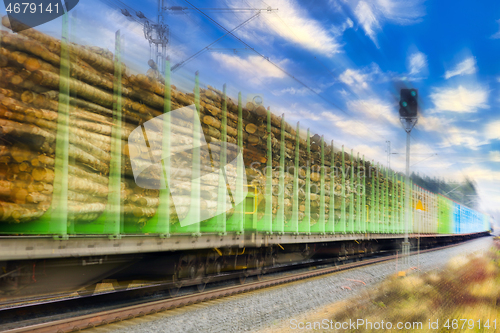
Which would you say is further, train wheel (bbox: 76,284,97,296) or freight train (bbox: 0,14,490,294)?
train wheel (bbox: 76,284,97,296)

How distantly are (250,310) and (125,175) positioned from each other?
3.46 m

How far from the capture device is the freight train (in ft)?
14.2

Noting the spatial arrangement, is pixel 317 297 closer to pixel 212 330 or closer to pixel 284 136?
pixel 212 330

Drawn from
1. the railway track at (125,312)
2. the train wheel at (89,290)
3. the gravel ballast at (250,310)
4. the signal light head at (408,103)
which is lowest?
the gravel ballast at (250,310)

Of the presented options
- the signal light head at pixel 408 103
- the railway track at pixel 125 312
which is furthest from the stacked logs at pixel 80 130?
the signal light head at pixel 408 103

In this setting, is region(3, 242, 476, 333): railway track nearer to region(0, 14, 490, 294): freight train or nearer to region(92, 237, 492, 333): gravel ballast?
region(92, 237, 492, 333): gravel ballast

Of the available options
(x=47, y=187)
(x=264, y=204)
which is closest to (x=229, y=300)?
(x=264, y=204)

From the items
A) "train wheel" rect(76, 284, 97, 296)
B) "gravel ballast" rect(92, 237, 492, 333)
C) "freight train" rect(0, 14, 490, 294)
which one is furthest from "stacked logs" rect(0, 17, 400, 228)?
"gravel ballast" rect(92, 237, 492, 333)

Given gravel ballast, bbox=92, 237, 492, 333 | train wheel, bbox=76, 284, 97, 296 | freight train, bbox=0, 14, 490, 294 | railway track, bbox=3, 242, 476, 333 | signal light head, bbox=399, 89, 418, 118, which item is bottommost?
gravel ballast, bbox=92, 237, 492, 333

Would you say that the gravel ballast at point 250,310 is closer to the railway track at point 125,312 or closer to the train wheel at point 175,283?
the railway track at point 125,312

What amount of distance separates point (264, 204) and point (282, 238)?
1.17 metres

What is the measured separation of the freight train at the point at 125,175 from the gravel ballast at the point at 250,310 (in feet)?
2.62

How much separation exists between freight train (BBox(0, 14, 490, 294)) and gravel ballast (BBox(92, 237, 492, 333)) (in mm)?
799

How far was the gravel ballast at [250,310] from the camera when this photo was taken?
222 inches
